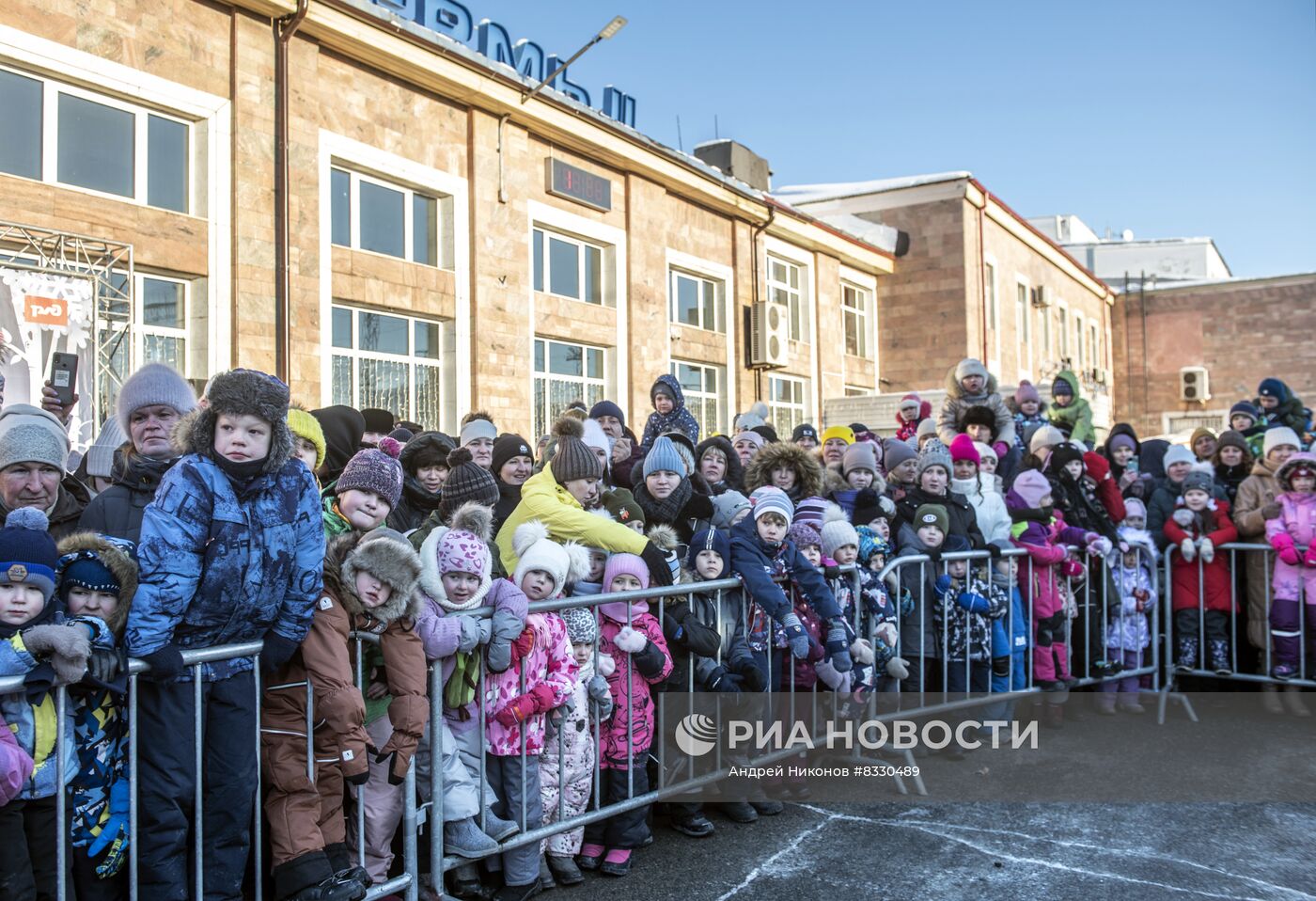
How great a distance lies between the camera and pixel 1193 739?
5961mm

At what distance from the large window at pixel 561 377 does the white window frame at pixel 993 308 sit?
623 inches

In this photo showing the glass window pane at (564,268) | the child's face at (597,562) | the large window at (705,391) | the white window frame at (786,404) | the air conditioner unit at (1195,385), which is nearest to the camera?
the child's face at (597,562)

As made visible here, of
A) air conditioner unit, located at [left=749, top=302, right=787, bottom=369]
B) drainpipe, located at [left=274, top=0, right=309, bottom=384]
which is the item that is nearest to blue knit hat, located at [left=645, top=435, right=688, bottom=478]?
drainpipe, located at [left=274, top=0, right=309, bottom=384]

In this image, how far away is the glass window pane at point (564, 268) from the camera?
16609 millimetres

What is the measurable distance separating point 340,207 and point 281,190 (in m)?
1.29

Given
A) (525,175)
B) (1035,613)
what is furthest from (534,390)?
(1035,613)

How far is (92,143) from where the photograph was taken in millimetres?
10250

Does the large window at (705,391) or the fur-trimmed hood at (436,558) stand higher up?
the large window at (705,391)

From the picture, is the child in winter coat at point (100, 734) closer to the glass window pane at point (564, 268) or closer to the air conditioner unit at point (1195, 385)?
the glass window pane at point (564, 268)

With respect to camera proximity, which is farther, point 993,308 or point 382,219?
point 993,308

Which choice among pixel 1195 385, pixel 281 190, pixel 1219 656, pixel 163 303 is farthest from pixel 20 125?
pixel 1195 385

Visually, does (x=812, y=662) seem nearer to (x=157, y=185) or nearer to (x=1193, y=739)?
(x=1193, y=739)

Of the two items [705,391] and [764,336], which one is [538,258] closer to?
[705,391]

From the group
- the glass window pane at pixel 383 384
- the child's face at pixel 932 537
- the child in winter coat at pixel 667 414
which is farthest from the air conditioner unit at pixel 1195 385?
the child's face at pixel 932 537
